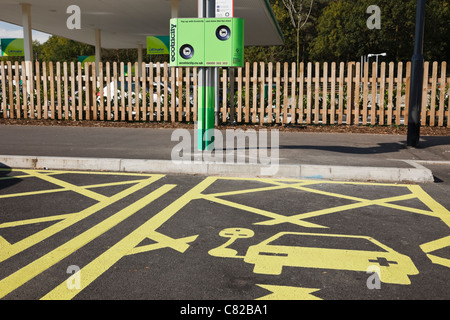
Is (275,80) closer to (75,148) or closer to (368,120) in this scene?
(368,120)

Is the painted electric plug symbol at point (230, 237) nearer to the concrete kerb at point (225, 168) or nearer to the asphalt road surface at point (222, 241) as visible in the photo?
the asphalt road surface at point (222, 241)

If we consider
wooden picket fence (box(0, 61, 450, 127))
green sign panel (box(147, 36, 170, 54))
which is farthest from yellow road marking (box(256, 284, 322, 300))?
green sign panel (box(147, 36, 170, 54))

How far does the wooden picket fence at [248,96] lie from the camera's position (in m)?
13.0

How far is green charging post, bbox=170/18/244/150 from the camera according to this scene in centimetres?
754

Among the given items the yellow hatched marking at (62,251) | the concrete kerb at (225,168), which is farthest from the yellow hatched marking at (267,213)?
the concrete kerb at (225,168)

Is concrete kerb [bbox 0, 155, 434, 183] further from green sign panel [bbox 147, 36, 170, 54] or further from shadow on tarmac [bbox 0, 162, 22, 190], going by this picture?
green sign panel [bbox 147, 36, 170, 54]

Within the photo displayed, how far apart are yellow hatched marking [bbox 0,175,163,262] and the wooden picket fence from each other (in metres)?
8.16

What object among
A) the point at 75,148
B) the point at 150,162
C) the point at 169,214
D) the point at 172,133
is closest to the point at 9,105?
the point at 172,133

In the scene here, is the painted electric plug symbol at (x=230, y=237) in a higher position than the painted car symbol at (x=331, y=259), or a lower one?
higher

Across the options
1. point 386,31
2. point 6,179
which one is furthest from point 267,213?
point 386,31

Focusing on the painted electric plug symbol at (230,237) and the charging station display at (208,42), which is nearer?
the painted electric plug symbol at (230,237)

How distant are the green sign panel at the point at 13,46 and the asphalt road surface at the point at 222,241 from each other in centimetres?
1564

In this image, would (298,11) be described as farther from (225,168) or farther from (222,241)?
(222,241)

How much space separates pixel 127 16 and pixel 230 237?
18262mm
